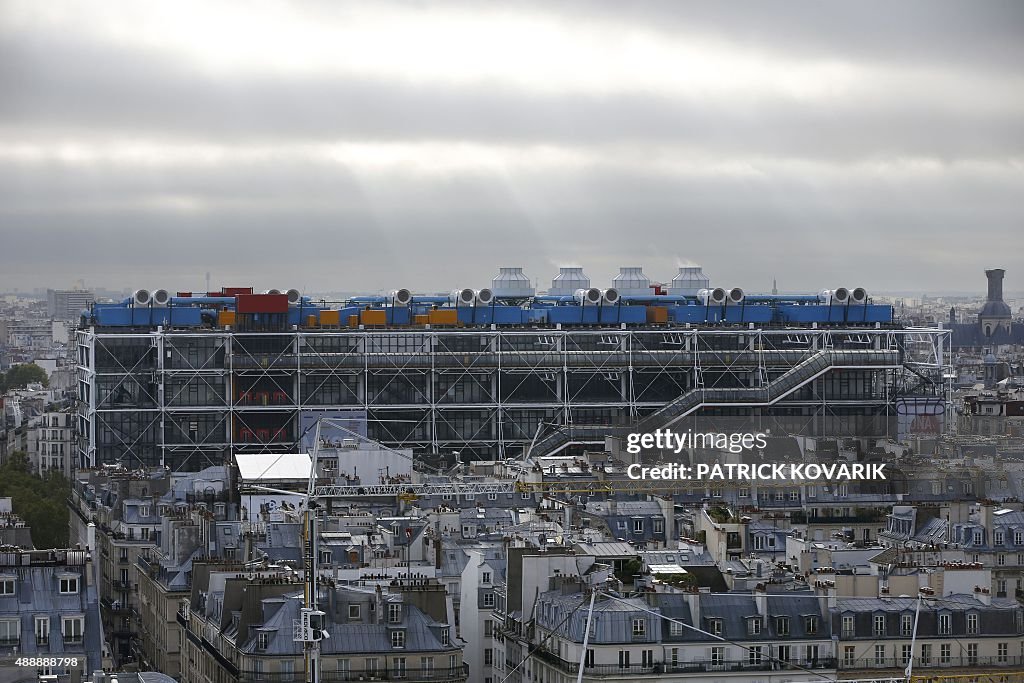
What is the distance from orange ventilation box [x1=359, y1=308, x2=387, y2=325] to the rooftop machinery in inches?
2.1

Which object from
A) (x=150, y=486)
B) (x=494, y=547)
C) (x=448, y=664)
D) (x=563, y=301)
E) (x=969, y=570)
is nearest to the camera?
(x=448, y=664)

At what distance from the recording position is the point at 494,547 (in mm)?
63812

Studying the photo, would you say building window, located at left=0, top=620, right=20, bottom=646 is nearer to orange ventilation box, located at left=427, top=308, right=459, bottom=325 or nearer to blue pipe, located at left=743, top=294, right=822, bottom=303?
orange ventilation box, located at left=427, top=308, right=459, bottom=325

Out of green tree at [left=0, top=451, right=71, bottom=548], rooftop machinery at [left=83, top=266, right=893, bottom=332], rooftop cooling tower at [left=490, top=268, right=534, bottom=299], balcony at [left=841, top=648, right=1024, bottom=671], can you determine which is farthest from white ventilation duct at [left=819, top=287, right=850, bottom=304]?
balcony at [left=841, top=648, right=1024, bottom=671]

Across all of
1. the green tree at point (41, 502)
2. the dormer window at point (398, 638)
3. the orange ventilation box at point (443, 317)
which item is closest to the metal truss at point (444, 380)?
the orange ventilation box at point (443, 317)

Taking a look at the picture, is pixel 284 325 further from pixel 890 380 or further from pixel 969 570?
pixel 969 570

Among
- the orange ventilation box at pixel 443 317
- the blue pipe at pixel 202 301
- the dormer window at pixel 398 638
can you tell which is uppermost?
the blue pipe at pixel 202 301

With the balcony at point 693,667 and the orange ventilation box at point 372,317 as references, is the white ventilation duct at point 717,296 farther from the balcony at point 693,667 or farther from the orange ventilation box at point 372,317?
the balcony at point 693,667

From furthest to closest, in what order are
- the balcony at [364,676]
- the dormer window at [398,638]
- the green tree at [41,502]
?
the green tree at [41,502], the dormer window at [398,638], the balcony at [364,676]

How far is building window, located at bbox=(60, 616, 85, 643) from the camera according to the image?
164ft

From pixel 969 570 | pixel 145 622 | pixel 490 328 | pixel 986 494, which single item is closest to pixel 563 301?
pixel 490 328

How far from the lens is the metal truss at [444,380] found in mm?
126312

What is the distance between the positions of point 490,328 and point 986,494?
54.7 metres

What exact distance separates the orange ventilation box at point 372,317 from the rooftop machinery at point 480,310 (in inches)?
2.1
